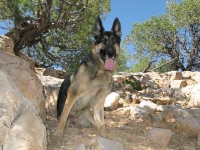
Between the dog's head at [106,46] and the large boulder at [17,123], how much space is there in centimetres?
204

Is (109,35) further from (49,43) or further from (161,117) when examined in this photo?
(49,43)

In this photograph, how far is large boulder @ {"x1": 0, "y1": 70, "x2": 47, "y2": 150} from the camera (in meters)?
2.91

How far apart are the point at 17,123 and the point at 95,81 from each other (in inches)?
86.7

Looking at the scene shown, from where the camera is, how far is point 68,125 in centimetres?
569

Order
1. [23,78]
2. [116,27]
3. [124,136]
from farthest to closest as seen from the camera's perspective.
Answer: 1. [116,27]
2. [124,136]
3. [23,78]

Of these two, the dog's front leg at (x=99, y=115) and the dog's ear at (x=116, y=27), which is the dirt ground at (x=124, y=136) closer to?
the dog's front leg at (x=99, y=115)

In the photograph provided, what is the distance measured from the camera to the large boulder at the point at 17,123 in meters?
2.91

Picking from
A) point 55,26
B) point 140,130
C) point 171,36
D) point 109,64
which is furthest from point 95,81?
point 171,36

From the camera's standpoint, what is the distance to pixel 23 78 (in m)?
4.89

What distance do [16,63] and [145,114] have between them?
12.0ft

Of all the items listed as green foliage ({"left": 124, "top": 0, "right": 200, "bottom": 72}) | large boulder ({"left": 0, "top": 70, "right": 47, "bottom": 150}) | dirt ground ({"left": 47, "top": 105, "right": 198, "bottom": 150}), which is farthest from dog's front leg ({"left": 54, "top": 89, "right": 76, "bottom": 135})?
green foliage ({"left": 124, "top": 0, "right": 200, "bottom": 72})

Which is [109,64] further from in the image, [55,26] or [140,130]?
[55,26]

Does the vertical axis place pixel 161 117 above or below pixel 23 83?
below

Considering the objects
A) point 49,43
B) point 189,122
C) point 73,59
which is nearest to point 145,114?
point 189,122
